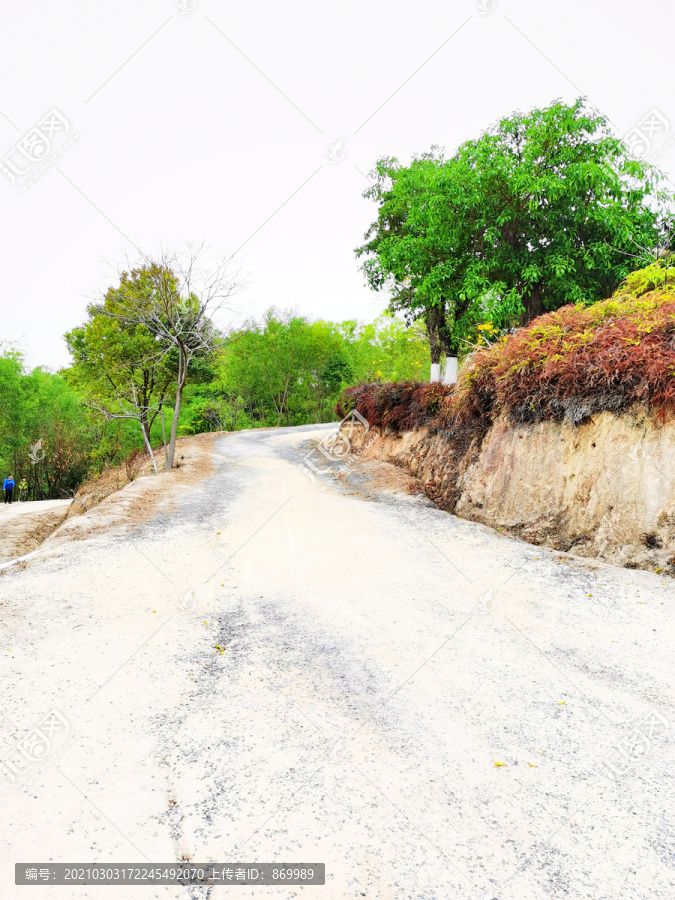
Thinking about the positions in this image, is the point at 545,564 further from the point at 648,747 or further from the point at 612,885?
the point at 612,885

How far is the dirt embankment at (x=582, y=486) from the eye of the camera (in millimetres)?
5457

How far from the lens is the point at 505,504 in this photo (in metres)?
7.36

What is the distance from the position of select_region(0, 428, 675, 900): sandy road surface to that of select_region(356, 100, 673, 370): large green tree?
737 cm

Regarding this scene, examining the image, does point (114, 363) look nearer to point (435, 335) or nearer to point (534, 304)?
point (435, 335)

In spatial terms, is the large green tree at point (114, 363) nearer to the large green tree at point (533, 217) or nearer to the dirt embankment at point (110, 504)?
the dirt embankment at point (110, 504)

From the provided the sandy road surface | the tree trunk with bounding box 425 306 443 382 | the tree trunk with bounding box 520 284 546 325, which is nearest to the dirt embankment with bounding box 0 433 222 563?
the sandy road surface

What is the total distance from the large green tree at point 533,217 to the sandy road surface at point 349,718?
290 inches

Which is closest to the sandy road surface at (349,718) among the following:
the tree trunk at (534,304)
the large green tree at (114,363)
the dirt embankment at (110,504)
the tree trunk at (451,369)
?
the dirt embankment at (110,504)

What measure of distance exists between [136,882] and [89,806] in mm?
521

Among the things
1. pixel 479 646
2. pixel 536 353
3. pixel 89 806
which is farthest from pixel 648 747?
pixel 536 353

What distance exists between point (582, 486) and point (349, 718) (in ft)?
Answer: 15.7

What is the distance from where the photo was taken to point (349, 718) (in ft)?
10.2

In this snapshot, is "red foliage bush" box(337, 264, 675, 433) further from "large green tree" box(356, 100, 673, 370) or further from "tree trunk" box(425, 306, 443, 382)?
"tree trunk" box(425, 306, 443, 382)

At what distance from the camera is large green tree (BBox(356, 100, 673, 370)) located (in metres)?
9.62
